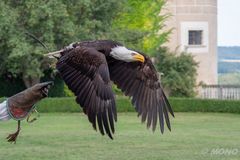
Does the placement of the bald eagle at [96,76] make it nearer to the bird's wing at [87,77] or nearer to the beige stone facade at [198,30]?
the bird's wing at [87,77]

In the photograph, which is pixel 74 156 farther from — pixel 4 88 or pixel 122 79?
pixel 4 88

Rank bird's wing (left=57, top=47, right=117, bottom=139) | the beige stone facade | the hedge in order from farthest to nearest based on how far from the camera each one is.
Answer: the beige stone facade < the hedge < bird's wing (left=57, top=47, right=117, bottom=139)

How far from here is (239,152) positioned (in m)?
14.5

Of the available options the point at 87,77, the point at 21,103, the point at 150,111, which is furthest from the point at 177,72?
the point at 21,103

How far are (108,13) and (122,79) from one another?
78.9ft

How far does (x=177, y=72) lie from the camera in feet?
123

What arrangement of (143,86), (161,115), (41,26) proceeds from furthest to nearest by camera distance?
1. (41,26)
2. (143,86)
3. (161,115)

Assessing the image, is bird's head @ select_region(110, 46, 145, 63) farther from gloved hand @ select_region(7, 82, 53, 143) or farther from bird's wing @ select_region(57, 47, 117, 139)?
gloved hand @ select_region(7, 82, 53, 143)

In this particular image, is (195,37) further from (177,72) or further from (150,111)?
(150,111)

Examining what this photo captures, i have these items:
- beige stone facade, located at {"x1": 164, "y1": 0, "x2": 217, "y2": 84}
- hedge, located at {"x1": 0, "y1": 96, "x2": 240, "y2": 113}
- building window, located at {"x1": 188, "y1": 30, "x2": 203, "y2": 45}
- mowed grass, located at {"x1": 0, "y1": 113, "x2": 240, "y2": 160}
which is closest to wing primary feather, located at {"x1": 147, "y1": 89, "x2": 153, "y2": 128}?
mowed grass, located at {"x1": 0, "y1": 113, "x2": 240, "y2": 160}

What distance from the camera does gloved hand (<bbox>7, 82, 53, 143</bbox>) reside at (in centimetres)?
651

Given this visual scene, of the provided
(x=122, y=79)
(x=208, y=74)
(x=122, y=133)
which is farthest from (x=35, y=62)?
(x=122, y=79)

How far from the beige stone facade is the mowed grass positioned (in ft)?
57.3

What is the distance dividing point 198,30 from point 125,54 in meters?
35.6
